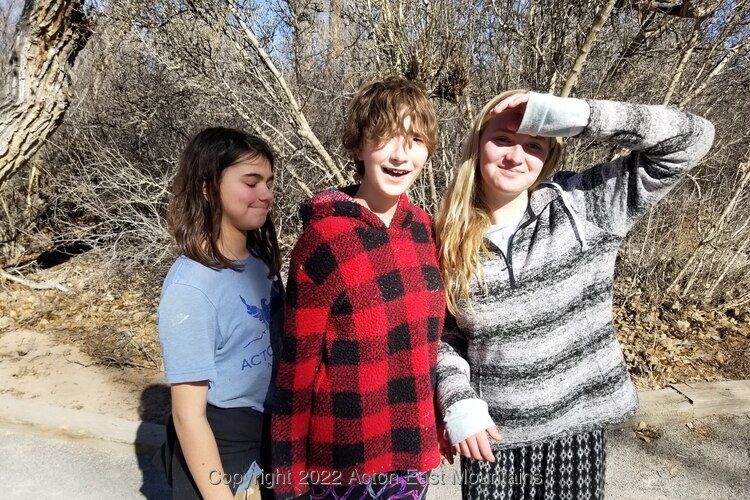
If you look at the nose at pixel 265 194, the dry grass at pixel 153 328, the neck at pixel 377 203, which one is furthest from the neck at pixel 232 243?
the dry grass at pixel 153 328

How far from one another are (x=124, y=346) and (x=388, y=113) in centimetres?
371

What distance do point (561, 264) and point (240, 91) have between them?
11.7 ft

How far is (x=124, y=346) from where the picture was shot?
13.6ft

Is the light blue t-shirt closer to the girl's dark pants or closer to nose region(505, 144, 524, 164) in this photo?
the girl's dark pants

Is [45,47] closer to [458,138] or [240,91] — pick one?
[240,91]

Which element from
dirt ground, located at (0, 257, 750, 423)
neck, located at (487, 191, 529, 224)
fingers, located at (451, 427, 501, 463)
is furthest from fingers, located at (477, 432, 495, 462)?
dirt ground, located at (0, 257, 750, 423)

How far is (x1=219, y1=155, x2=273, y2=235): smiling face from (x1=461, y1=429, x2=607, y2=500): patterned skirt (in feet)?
3.37

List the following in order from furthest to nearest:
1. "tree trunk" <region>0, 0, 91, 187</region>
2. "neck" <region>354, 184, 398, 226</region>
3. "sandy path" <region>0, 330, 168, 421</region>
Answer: "tree trunk" <region>0, 0, 91, 187</region> → "sandy path" <region>0, 330, 168, 421</region> → "neck" <region>354, 184, 398, 226</region>

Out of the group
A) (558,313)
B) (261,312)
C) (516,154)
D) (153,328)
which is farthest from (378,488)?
→ (153,328)

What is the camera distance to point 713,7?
2969 millimetres

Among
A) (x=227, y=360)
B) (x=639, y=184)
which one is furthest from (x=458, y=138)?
(x=227, y=360)

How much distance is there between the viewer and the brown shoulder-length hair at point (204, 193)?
4.76ft

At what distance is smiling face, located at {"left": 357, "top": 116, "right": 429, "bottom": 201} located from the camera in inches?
52.9

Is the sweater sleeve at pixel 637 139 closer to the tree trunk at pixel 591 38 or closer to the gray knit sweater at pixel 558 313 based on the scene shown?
the gray knit sweater at pixel 558 313
